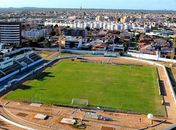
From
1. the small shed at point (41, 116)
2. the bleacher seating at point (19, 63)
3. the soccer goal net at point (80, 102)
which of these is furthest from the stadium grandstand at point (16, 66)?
the small shed at point (41, 116)

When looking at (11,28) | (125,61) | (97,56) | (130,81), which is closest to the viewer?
(130,81)

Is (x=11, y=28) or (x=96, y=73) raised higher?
(x=11, y=28)

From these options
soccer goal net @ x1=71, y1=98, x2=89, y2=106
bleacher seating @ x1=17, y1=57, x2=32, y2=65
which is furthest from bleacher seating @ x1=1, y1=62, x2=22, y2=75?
soccer goal net @ x1=71, y1=98, x2=89, y2=106

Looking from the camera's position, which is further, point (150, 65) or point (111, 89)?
point (150, 65)

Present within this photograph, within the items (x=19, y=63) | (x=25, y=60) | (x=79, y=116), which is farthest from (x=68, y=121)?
(x=25, y=60)

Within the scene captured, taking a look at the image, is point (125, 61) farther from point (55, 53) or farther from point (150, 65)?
point (55, 53)

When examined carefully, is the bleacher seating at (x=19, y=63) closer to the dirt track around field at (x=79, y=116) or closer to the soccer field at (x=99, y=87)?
the soccer field at (x=99, y=87)

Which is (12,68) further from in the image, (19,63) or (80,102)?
(80,102)

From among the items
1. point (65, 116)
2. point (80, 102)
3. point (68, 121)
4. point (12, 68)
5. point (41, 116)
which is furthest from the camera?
point (12, 68)

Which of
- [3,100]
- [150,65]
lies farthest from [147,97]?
[150,65]

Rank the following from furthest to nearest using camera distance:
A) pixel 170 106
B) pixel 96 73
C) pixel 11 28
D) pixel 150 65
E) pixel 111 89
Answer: pixel 11 28
pixel 150 65
pixel 96 73
pixel 111 89
pixel 170 106
